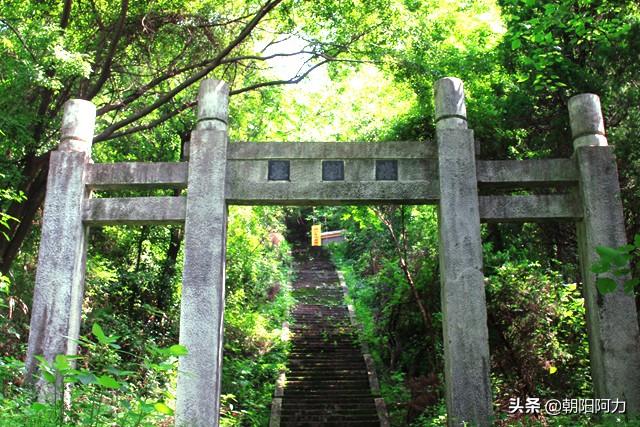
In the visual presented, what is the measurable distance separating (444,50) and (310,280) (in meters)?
14.1

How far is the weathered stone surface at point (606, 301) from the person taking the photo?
18.6ft

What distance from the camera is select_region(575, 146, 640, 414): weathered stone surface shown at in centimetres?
567

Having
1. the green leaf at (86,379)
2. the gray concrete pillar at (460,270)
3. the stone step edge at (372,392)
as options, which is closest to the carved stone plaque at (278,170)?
the gray concrete pillar at (460,270)

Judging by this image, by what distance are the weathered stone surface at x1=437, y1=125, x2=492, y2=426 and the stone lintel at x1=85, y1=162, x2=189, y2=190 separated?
9.97ft

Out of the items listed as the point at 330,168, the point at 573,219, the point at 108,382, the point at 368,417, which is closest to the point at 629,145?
the point at 573,219

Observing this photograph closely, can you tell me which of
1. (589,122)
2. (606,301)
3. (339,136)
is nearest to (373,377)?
(339,136)

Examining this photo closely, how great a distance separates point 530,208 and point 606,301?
1248mm

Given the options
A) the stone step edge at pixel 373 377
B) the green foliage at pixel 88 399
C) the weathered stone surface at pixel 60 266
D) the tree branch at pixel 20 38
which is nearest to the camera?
the green foliage at pixel 88 399

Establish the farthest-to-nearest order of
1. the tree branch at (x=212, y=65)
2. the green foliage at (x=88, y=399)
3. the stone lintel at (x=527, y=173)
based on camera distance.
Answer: the tree branch at (x=212, y=65) < the stone lintel at (x=527, y=173) < the green foliage at (x=88, y=399)

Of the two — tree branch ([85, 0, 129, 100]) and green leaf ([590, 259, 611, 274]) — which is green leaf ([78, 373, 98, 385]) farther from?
tree branch ([85, 0, 129, 100])

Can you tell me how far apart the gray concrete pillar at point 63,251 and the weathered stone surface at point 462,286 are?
13.3 feet

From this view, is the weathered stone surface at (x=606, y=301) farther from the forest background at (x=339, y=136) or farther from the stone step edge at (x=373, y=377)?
the stone step edge at (x=373, y=377)

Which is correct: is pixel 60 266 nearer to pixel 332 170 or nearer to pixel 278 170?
pixel 278 170

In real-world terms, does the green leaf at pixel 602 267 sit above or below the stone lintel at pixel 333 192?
below
